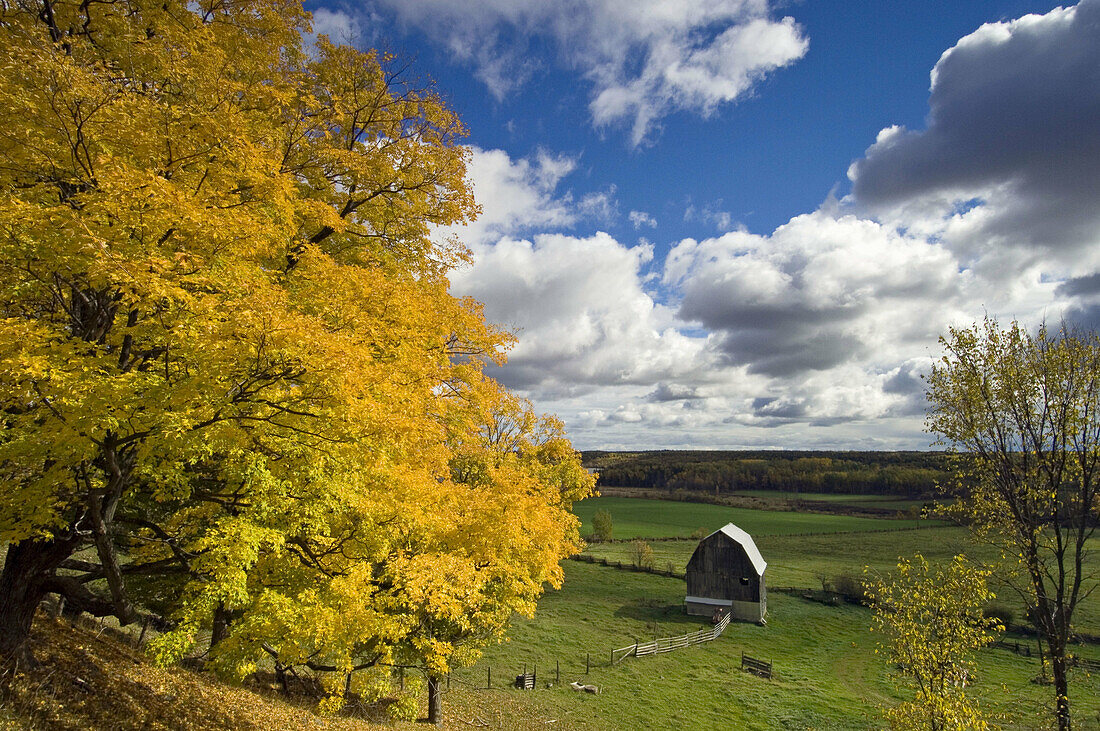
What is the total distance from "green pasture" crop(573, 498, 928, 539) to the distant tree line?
35.8m

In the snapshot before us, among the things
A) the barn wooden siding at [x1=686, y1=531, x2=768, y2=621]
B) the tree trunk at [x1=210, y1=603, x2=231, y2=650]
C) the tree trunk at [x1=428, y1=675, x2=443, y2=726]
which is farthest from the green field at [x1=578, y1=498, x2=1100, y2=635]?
the tree trunk at [x1=210, y1=603, x2=231, y2=650]

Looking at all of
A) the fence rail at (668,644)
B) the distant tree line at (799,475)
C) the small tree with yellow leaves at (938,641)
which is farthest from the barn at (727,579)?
the distant tree line at (799,475)

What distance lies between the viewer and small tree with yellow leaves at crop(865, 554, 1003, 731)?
1140cm

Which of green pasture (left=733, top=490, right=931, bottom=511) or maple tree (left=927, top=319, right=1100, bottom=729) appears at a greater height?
maple tree (left=927, top=319, right=1100, bottom=729)

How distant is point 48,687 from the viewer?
27.8 feet

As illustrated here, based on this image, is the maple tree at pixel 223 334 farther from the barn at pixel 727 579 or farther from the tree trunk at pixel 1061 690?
the barn at pixel 727 579

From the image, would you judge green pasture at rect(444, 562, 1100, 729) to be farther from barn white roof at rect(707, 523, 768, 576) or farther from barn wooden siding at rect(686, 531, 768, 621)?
barn white roof at rect(707, 523, 768, 576)

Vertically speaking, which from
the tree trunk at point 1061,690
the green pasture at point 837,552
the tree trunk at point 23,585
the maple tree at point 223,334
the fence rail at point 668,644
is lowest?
the green pasture at point 837,552

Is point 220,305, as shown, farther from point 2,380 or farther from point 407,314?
point 407,314

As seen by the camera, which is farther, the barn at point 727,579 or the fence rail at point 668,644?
the barn at point 727,579

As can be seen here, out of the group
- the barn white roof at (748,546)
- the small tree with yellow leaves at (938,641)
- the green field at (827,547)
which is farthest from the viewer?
the green field at (827,547)

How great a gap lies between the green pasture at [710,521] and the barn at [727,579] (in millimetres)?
34120

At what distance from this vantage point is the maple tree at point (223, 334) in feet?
21.7

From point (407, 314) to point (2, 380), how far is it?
606 centimetres
